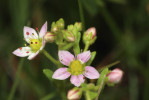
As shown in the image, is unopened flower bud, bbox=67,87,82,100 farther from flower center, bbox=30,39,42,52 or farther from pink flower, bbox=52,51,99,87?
flower center, bbox=30,39,42,52

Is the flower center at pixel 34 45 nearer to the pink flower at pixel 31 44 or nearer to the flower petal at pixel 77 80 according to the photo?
the pink flower at pixel 31 44

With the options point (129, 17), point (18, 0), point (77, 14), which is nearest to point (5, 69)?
point (18, 0)

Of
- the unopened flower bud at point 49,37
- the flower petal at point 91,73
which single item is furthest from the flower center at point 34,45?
the flower petal at point 91,73

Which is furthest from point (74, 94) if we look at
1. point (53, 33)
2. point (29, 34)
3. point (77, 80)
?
point (29, 34)

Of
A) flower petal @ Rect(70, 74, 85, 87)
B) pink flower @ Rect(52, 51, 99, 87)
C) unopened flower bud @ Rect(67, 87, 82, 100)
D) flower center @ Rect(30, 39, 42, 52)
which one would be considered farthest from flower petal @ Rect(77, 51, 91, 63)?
flower center @ Rect(30, 39, 42, 52)

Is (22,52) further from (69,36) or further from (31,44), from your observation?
(69,36)

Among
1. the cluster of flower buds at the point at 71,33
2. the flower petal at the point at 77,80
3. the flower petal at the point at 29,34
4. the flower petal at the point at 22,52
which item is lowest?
the flower petal at the point at 77,80

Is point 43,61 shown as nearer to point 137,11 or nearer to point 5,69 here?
point 5,69
